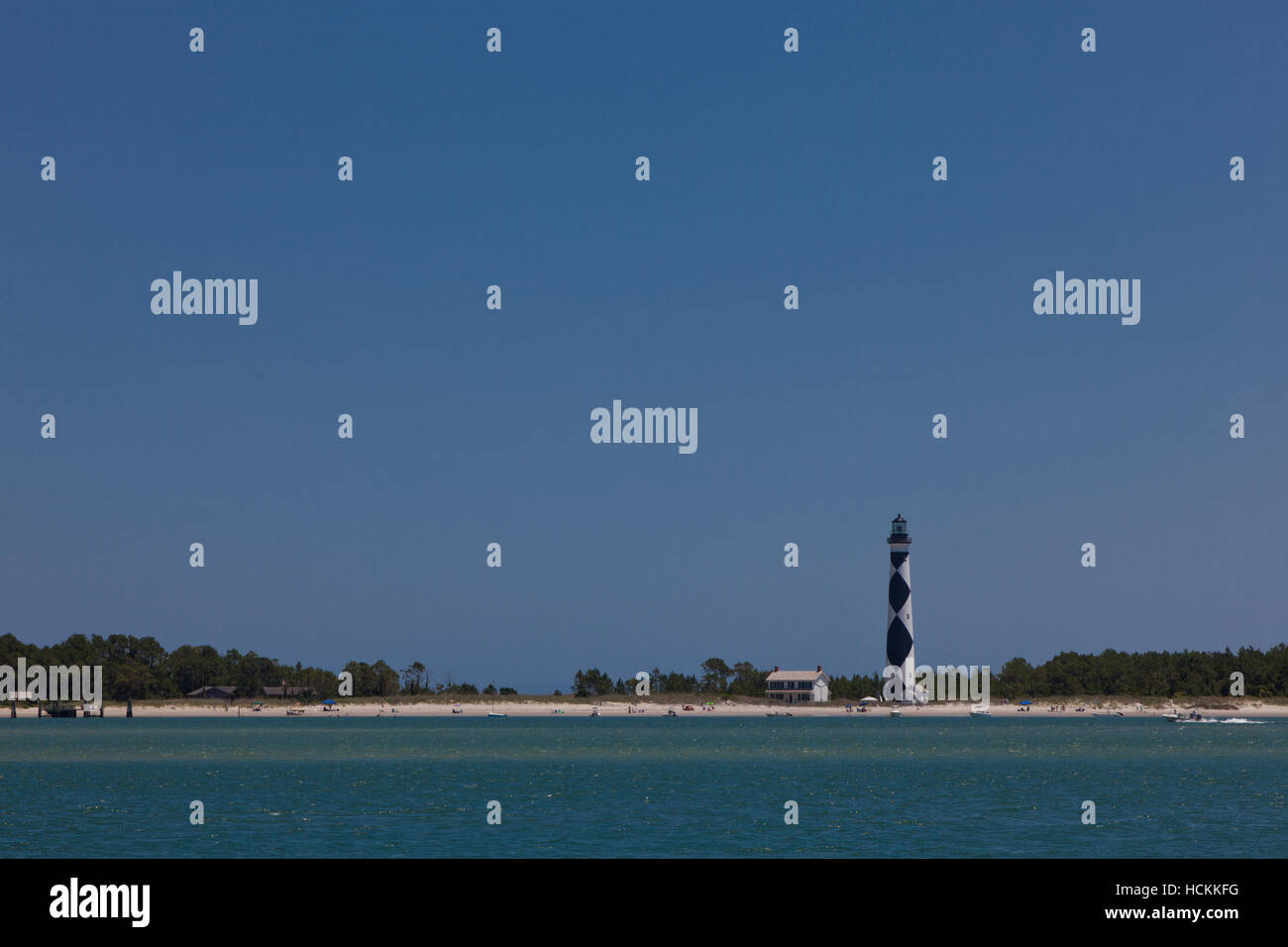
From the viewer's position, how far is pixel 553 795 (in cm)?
8544

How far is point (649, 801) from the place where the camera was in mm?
80750

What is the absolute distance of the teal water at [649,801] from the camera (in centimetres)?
5903

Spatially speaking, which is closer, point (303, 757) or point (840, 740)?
point (303, 757)

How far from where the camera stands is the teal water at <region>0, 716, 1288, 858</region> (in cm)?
5903

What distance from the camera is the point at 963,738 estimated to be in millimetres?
182750

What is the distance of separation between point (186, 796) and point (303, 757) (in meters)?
48.3

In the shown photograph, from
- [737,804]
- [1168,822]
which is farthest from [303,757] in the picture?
[1168,822]

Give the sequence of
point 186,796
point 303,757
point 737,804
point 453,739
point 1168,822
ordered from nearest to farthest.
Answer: point 1168,822 < point 737,804 < point 186,796 < point 303,757 < point 453,739

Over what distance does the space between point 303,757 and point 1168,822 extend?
89422 millimetres

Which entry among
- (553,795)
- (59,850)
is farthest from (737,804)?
(59,850)
